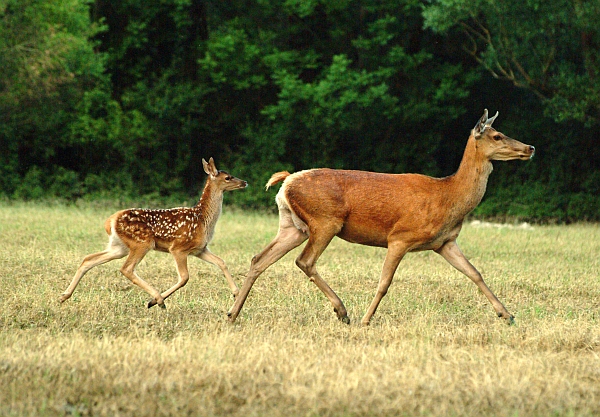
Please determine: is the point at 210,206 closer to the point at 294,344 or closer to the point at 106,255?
the point at 106,255

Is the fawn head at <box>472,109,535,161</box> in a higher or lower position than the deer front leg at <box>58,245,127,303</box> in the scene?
higher

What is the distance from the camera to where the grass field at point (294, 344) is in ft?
20.2

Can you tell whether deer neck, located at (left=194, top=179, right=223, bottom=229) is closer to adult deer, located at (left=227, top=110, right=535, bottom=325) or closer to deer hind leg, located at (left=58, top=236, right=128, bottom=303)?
deer hind leg, located at (left=58, top=236, right=128, bottom=303)

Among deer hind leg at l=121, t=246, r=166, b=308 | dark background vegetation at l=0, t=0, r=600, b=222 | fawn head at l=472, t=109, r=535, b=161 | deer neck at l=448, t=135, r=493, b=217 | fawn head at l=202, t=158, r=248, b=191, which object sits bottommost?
dark background vegetation at l=0, t=0, r=600, b=222

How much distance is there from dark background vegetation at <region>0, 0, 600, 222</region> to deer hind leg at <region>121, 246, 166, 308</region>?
619 inches

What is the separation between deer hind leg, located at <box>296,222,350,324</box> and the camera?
9.28m

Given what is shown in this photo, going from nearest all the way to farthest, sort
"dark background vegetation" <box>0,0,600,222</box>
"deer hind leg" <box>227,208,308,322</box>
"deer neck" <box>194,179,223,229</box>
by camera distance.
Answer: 1. "deer hind leg" <box>227,208,308,322</box>
2. "deer neck" <box>194,179,223,229</box>
3. "dark background vegetation" <box>0,0,600,222</box>

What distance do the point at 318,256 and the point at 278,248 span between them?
42 cm

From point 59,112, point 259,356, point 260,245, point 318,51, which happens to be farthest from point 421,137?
point 259,356

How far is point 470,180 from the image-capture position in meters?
9.53

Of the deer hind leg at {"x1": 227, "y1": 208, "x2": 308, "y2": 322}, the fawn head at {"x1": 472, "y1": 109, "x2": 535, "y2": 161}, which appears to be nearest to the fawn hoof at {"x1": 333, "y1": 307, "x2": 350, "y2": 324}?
the deer hind leg at {"x1": 227, "y1": 208, "x2": 308, "y2": 322}

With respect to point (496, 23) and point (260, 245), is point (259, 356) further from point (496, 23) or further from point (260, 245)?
point (496, 23)

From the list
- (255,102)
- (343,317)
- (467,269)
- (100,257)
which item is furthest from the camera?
(255,102)

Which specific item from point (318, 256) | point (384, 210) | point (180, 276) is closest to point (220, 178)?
point (180, 276)
